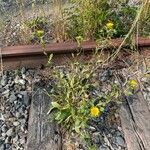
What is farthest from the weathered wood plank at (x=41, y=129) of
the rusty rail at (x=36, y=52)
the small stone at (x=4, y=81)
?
the rusty rail at (x=36, y=52)

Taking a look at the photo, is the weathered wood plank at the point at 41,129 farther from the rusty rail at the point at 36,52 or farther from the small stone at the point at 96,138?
the rusty rail at the point at 36,52

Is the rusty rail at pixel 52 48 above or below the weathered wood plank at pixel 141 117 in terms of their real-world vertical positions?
above

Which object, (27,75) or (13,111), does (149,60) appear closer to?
(27,75)

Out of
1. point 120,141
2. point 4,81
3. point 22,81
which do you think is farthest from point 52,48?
point 120,141

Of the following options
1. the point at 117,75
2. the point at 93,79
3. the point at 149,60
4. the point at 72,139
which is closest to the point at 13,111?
the point at 72,139

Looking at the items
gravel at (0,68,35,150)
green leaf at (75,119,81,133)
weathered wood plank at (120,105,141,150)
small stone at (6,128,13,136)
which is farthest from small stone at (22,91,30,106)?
weathered wood plank at (120,105,141,150)
